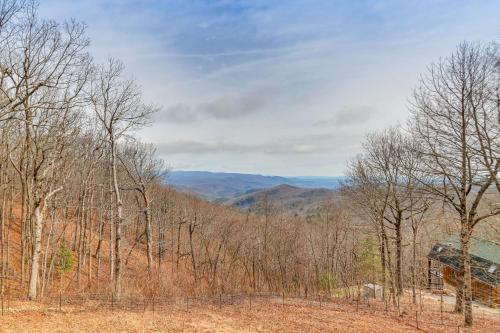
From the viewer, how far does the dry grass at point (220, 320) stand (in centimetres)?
1211

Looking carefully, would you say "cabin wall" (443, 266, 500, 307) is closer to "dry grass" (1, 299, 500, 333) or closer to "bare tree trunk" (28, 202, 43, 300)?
"dry grass" (1, 299, 500, 333)

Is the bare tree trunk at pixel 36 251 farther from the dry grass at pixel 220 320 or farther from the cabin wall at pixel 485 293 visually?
the cabin wall at pixel 485 293

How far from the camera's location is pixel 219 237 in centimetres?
4819

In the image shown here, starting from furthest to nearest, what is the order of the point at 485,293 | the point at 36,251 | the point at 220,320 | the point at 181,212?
the point at 181,212 < the point at 485,293 < the point at 220,320 < the point at 36,251

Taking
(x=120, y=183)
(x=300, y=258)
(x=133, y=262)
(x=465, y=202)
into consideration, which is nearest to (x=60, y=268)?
(x=133, y=262)

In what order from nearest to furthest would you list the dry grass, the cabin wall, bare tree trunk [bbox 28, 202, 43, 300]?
1. the dry grass
2. bare tree trunk [bbox 28, 202, 43, 300]
3. the cabin wall

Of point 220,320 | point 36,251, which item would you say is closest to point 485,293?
point 220,320

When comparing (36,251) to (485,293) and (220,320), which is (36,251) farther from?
(485,293)

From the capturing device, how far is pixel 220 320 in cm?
1472

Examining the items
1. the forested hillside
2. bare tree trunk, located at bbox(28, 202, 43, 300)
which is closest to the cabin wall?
the forested hillside

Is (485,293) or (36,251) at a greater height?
(36,251)

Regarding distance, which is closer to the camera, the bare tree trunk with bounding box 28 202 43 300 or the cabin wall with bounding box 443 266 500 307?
the bare tree trunk with bounding box 28 202 43 300

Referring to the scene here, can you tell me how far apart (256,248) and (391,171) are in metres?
24.0

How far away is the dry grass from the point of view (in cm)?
1211
